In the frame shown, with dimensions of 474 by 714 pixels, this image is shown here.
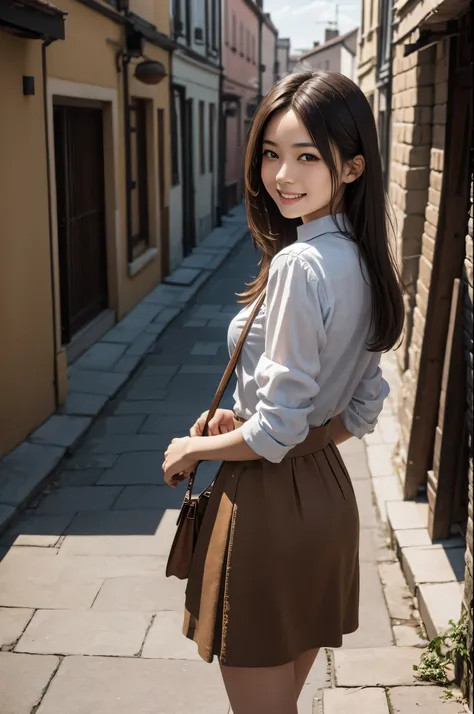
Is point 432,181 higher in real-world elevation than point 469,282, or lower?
higher

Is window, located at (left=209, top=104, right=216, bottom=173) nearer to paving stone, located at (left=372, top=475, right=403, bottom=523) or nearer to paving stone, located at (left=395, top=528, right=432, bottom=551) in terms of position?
paving stone, located at (left=372, top=475, right=403, bottom=523)

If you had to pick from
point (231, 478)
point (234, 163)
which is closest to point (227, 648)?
point (231, 478)

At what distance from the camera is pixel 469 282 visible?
4223 millimetres

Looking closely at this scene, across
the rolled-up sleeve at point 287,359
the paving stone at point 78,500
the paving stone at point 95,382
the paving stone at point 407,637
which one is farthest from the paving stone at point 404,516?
the paving stone at point 95,382

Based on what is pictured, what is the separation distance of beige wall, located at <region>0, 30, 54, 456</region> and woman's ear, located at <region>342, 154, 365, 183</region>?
427 cm

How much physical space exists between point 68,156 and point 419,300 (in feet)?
14.6

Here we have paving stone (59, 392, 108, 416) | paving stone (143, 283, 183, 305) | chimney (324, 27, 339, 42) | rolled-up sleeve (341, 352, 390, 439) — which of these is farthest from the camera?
chimney (324, 27, 339, 42)

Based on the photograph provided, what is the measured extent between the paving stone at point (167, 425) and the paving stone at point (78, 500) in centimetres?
116

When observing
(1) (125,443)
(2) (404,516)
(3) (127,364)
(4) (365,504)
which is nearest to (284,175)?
(2) (404,516)

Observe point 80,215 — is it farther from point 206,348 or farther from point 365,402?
point 365,402

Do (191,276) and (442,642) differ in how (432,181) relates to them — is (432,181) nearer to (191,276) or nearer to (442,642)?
(442,642)

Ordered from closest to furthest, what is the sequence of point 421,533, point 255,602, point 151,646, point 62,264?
point 255,602 → point 151,646 → point 421,533 → point 62,264

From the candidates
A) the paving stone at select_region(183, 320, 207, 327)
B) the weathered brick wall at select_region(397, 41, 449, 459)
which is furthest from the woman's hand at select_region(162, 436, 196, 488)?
Answer: the paving stone at select_region(183, 320, 207, 327)

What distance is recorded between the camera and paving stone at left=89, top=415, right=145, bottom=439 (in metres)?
7.07
